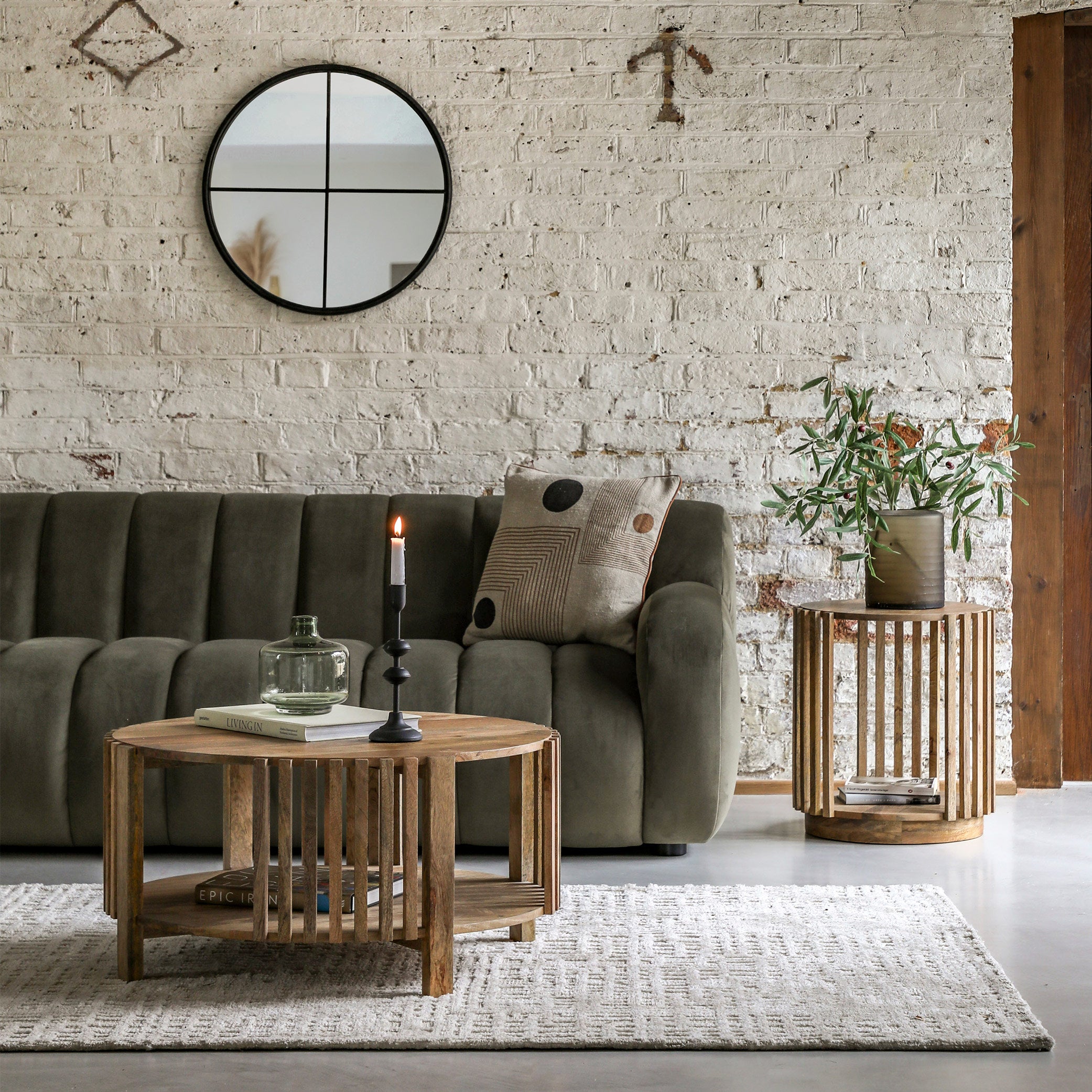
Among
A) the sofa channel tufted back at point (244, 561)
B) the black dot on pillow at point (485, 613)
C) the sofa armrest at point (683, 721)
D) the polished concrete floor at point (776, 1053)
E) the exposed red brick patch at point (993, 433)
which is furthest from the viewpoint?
the exposed red brick patch at point (993, 433)

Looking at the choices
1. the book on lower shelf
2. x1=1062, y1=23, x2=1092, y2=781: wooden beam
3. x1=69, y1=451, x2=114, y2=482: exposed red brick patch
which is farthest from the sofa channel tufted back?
the book on lower shelf

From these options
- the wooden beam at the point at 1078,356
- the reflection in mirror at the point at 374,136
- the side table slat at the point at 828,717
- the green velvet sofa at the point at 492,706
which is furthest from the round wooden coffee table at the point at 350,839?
the wooden beam at the point at 1078,356

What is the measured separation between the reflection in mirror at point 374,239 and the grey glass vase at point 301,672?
182 cm

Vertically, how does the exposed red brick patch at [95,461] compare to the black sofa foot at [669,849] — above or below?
above

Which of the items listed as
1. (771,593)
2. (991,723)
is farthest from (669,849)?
(771,593)

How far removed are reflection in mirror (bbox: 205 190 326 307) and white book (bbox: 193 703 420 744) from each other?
185 cm

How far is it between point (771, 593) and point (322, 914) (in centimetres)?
201

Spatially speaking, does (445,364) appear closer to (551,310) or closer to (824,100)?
(551,310)

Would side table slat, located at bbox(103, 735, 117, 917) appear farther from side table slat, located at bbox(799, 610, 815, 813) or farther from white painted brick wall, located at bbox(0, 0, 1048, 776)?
white painted brick wall, located at bbox(0, 0, 1048, 776)

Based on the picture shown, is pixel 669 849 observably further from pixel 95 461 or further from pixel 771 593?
pixel 95 461

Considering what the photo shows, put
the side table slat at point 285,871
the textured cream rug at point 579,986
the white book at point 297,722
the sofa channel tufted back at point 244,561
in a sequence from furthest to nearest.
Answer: the sofa channel tufted back at point 244,561, the white book at point 297,722, the side table slat at point 285,871, the textured cream rug at point 579,986

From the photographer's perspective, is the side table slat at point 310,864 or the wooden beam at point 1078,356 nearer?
the side table slat at point 310,864

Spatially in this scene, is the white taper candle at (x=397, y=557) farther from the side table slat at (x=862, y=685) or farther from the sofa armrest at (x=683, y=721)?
the side table slat at (x=862, y=685)

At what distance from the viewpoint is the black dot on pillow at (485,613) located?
126 inches
